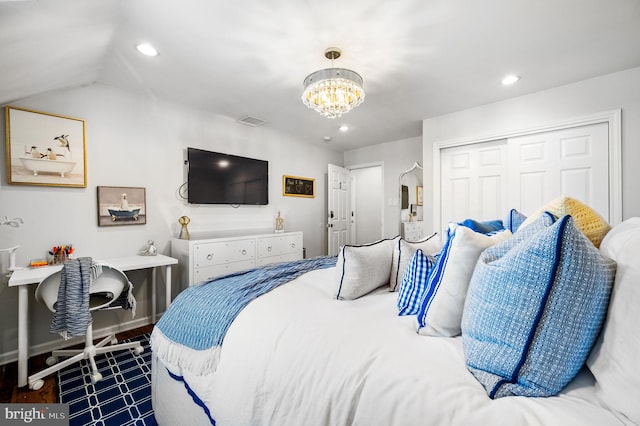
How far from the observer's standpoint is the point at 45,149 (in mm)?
2434

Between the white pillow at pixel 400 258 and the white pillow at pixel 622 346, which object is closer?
the white pillow at pixel 622 346

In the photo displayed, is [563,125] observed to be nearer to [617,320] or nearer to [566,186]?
[566,186]

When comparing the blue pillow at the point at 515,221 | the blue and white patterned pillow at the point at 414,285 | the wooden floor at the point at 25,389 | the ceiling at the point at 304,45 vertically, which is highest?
the ceiling at the point at 304,45

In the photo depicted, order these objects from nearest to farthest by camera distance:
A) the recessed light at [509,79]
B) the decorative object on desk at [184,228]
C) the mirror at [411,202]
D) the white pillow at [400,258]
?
the white pillow at [400,258], the recessed light at [509,79], the decorative object on desk at [184,228], the mirror at [411,202]

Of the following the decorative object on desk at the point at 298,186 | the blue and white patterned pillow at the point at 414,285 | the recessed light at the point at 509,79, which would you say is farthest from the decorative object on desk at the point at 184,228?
the recessed light at the point at 509,79

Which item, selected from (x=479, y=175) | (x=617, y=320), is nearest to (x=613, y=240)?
(x=617, y=320)

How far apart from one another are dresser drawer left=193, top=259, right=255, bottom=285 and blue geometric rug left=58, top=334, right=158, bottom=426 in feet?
2.70

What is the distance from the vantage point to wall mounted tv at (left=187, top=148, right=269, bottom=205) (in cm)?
336

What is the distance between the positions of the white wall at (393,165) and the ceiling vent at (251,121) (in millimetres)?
2309

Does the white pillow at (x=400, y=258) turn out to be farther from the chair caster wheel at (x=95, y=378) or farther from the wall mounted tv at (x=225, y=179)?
the wall mounted tv at (x=225, y=179)

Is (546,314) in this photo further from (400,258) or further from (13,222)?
(13,222)

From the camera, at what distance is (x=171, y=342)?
132 centimetres

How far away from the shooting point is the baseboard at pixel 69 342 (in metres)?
2.29

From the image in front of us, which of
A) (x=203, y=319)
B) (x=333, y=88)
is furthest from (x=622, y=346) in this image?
(x=333, y=88)
